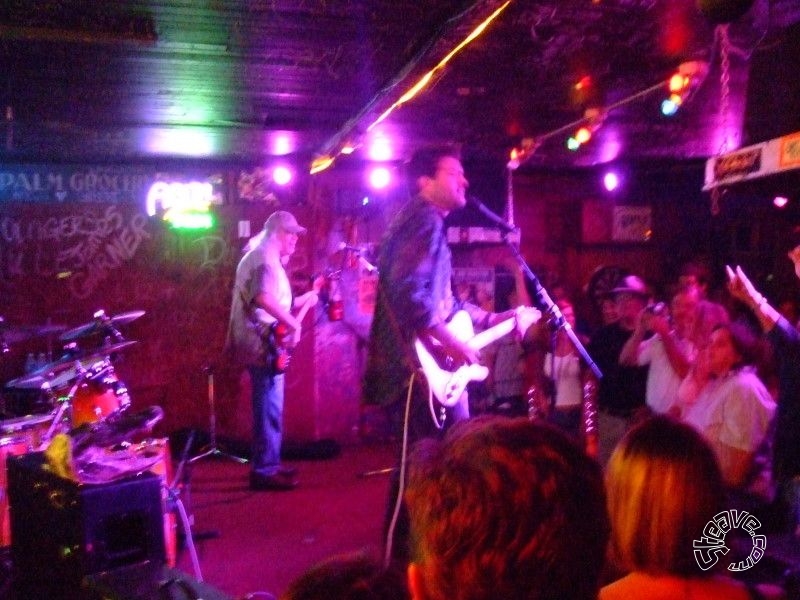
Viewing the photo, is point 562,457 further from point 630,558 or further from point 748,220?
point 748,220

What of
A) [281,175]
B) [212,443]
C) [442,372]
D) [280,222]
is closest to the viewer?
[442,372]

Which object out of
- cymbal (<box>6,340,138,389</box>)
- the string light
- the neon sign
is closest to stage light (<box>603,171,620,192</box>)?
the string light

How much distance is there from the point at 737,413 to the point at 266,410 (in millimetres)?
3242

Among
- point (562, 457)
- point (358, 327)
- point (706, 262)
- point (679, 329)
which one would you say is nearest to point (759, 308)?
point (679, 329)

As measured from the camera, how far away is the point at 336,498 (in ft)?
18.2

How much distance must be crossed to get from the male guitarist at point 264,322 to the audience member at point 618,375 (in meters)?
2.16

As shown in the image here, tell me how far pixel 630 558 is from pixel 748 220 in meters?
8.17

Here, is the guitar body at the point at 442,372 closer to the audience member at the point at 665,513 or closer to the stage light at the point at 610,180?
the audience member at the point at 665,513

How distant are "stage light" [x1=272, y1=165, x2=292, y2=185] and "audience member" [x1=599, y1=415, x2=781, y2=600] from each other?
5.72m

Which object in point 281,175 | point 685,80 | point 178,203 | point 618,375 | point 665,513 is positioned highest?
point 685,80

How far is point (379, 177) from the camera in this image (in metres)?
7.44

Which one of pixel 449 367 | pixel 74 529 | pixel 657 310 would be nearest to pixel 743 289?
pixel 657 310

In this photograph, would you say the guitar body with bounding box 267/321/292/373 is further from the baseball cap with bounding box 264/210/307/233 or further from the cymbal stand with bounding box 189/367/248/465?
the cymbal stand with bounding box 189/367/248/465

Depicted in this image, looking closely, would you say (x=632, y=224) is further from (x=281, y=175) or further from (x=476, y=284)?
(x=281, y=175)
